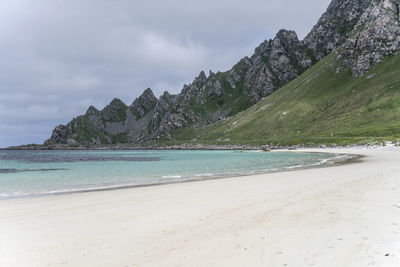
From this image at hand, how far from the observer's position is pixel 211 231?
10461 millimetres

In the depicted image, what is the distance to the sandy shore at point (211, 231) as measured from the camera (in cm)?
776

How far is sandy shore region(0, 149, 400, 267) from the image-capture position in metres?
7.76

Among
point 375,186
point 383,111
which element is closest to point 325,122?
point 383,111

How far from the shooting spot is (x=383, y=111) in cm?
16612

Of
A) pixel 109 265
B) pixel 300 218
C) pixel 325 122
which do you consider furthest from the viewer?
pixel 325 122

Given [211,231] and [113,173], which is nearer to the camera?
[211,231]

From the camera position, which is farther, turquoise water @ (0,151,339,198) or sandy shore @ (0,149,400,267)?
turquoise water @ (0,151,339,198)

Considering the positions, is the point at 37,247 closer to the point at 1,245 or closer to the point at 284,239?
the point at 1,245

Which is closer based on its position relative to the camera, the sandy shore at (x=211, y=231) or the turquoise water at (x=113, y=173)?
the sandy shore at (x=211, y=231)

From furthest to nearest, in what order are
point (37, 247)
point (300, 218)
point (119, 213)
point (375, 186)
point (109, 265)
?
point (375, 186), point (119, 213), point (300, 218), point (37, 247), point (109, 265)

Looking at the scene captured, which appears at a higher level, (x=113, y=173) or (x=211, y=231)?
(x=211, y=231)

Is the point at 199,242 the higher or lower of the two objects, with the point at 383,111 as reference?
lower

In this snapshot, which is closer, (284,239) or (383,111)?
(284,239)

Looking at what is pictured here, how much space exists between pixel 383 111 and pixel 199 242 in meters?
201
